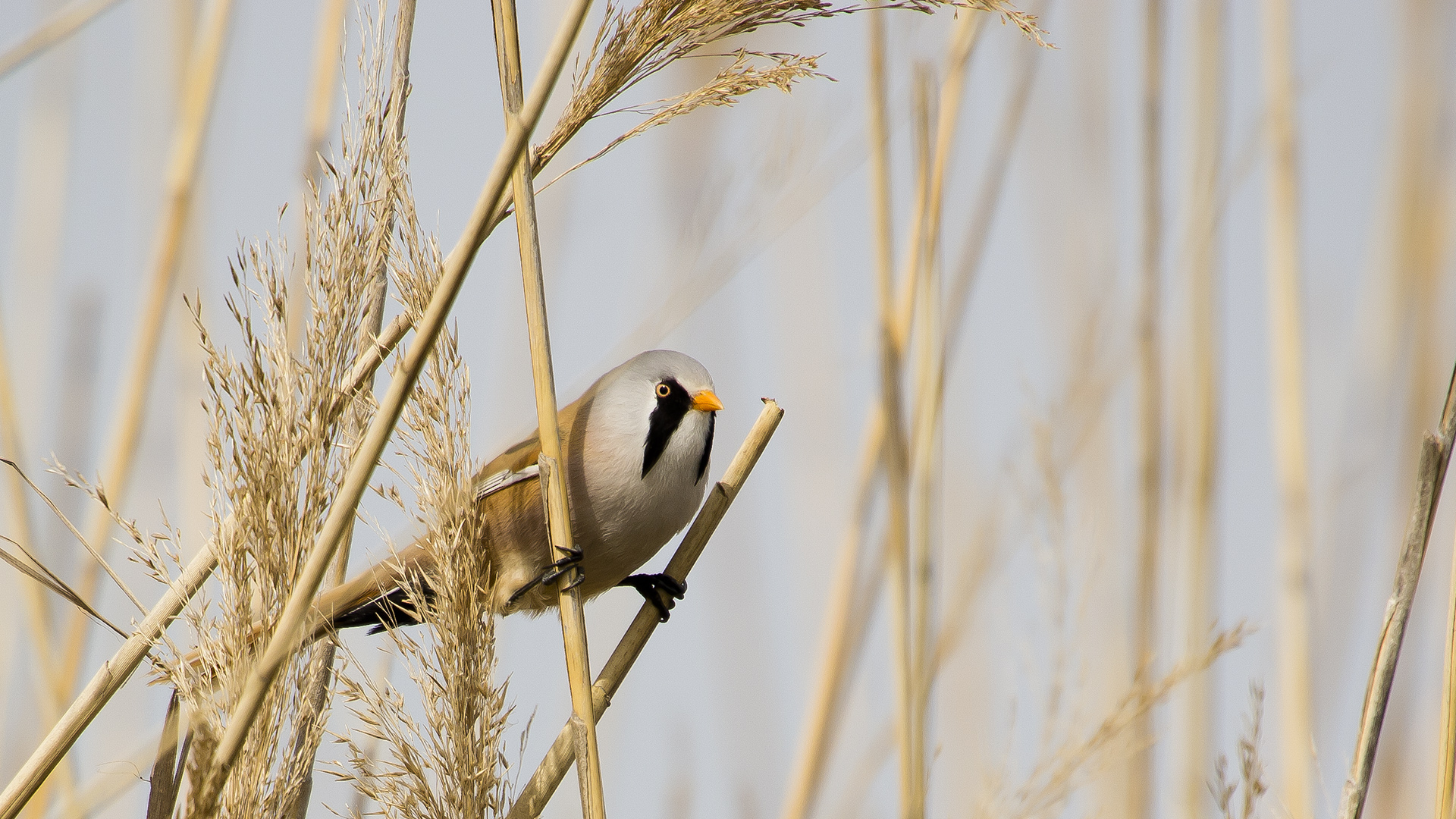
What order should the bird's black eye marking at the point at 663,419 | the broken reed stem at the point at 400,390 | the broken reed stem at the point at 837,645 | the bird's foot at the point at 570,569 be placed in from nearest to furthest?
the broken reed stem at the point at 400,390
the bird's foot at the point at 570,569
the broken reed stem at the point at 837,645
the bird's black eye marking at the point at 663,419

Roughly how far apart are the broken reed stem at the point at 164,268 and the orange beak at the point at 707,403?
0.86 m

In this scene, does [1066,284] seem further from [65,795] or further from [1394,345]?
[65,795]

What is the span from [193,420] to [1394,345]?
2.28 m

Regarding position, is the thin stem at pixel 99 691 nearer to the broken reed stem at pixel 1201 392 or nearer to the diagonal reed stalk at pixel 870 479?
the diagonal reed stalk at pixel 870 479

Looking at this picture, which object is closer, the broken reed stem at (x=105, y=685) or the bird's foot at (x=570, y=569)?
the broken reed stem at (x=105, y=685)

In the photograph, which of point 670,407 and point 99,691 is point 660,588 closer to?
point 670,407

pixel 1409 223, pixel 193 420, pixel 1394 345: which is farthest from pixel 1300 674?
pixel 193 420

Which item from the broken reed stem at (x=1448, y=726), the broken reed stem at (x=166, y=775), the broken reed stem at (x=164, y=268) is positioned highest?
the broken reed stem at (x=164, y=268)

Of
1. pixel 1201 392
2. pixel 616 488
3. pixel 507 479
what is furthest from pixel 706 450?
pixel 1201 392

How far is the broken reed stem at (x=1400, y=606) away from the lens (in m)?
1.10

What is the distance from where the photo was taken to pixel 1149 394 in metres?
1.85

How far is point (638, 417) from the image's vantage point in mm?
1779

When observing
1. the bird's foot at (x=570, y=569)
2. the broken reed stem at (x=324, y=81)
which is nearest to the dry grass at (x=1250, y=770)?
the bird's foot at (x=570, y=569)

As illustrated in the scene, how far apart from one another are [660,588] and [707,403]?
0.32 metres
